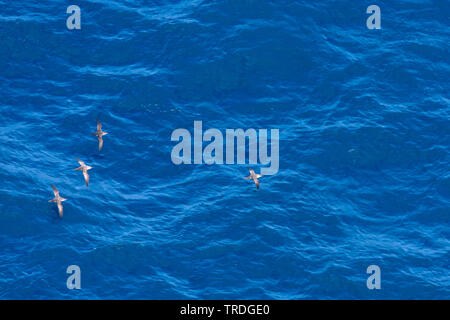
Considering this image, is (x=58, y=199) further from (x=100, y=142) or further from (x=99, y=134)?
(x=99, y=134)

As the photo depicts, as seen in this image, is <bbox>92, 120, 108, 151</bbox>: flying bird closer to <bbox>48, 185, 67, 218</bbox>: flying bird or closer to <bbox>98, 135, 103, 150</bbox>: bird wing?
<bbox>98, 135, 103, 150</bbox>: bird wing

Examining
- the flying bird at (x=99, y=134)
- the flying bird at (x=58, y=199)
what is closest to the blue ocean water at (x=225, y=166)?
the flying bird at (x=58, y=199)

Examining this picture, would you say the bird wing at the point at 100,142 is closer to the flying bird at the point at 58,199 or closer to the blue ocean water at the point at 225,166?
the blue ocean water at the point at 225,166

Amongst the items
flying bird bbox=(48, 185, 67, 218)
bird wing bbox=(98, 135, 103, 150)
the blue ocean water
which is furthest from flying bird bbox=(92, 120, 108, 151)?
flying bird bbox=(48, 185, 67, 218)

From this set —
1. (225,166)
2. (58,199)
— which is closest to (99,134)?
(58,199)

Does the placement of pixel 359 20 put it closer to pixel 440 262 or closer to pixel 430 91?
pixel 430 91

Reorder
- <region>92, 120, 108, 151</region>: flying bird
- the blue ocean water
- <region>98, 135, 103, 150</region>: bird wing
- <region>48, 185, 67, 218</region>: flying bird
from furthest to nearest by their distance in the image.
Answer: <region>98, 135, 103, 150</region>: bird wing
<region>92, 120, 108, 151</region>: flying bird
<region>48, 185, 67, 218</region>: flying bird
the blue ocean water

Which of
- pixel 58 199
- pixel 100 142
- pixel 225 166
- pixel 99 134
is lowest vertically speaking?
pixel 58 199
